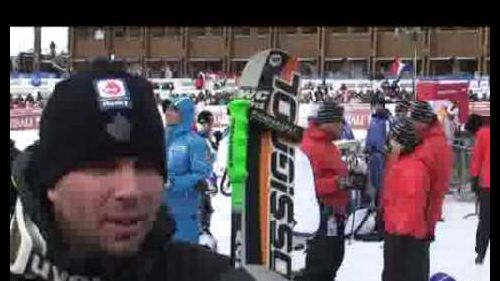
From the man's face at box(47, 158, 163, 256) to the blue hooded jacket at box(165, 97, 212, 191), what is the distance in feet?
4.01

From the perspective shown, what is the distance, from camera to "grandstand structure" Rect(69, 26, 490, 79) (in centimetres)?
237

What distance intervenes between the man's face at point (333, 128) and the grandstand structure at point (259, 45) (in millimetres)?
182

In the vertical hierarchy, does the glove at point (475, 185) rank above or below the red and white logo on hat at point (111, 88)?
below

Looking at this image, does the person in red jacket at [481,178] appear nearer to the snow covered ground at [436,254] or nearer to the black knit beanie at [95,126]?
the snow covered ground at [436,254]

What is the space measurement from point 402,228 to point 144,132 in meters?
1.80

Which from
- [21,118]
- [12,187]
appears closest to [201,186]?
[21,118]

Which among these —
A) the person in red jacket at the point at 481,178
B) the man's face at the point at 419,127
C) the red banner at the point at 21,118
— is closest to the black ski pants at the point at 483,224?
the person in red jacket at the point at 481,178

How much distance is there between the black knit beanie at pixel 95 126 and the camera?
1616 mm

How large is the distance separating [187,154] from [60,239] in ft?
5.24

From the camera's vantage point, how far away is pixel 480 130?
3436mm

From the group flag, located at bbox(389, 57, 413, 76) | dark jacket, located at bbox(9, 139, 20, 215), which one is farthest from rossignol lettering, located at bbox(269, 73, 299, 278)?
dark jacket, located at bbox(9, 139, 20, 215)

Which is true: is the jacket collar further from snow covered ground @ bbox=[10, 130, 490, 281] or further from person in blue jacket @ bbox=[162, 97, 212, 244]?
person in blue jacket @ bbox=[162, 97, 212, 244]

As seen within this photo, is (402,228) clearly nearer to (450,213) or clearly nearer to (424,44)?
(450,213)
